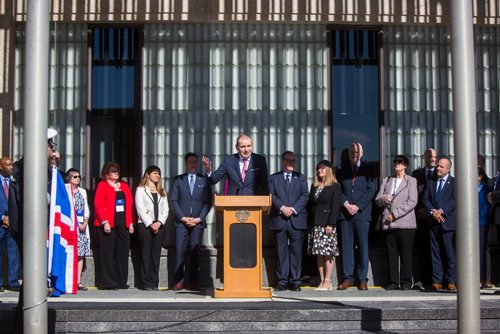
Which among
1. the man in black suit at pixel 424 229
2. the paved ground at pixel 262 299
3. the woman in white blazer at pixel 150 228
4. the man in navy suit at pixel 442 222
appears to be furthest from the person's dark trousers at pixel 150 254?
the man in navy suit at pixel 442 222

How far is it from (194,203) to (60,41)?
11.5 feet

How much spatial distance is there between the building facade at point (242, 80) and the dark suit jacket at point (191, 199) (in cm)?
91

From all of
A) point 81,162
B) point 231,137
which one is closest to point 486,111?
point 231,137

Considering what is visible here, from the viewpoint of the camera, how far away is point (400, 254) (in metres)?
11.9

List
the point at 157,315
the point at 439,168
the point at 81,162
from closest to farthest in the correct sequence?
the point at 157,315
the point at 439,168
the point at 81,162

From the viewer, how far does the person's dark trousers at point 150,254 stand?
11.9 metres

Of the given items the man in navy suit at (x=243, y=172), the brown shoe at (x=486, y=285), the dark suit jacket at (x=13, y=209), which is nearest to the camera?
the dark suit jacket at (x=13, y=209)

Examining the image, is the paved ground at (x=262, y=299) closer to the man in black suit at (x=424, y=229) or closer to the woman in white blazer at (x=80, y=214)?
the woman in white blazer at (x=80, y=214)

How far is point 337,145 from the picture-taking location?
13.4 metres

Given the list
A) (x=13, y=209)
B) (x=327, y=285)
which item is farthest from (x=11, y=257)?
(x=327, y=285)

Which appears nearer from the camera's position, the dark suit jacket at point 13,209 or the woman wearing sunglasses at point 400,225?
the dark suit jacket at point 13,209

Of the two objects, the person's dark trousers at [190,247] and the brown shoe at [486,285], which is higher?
the person's dark trousers at [190,247]

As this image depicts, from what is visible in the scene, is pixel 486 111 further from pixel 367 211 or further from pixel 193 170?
pixel 193 170

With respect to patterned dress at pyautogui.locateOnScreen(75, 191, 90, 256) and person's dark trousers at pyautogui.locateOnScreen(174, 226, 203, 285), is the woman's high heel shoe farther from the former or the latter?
patterned dress at pyautogui.locateOnScreen(75, 191, 90, 256)
